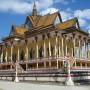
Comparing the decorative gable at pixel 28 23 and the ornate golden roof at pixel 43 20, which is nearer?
the ornate golden roof at pixel 43 20

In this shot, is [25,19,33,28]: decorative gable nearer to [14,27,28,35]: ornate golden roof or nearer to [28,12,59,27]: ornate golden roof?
[28,12,59,27]: ornate golden roof

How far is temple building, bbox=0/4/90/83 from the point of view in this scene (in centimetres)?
5741

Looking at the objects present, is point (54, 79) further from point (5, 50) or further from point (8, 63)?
point (5, 50)

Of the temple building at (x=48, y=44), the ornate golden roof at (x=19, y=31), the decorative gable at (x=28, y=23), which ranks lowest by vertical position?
the temple building at (x=48, y=44)

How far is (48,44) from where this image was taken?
205ft

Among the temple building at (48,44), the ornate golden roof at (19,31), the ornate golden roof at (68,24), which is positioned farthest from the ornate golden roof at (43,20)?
the ornate golden roof at (68,24)

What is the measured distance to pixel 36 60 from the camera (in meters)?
58.9

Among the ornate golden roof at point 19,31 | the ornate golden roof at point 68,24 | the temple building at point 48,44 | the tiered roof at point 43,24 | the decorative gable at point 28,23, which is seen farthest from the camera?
the decorative gable at point 28,23

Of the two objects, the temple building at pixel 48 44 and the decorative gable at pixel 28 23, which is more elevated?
the decorative gable at pixel 28 23

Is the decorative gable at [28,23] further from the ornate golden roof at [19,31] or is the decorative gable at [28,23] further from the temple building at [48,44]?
the ornate golden roof at [19,31]

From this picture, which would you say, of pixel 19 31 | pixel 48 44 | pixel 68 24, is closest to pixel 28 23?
pixel 19 31

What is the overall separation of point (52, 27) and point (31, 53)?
14.7 m

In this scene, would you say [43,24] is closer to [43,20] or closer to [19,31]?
[43,20]

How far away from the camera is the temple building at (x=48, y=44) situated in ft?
188
